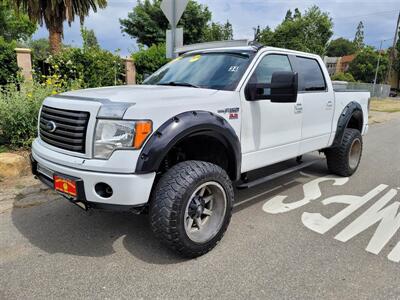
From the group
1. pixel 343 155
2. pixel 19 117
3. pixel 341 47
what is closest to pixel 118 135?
pixel 19 117

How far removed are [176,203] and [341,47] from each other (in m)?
117

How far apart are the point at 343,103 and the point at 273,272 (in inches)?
133

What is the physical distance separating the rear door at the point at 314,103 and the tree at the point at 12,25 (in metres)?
38.1

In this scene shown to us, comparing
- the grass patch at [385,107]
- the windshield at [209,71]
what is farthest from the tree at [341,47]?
the windshield at [209,71]

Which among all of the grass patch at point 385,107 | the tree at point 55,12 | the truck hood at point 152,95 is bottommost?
the grass patch at point 385,107

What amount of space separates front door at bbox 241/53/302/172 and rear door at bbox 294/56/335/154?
19 cm

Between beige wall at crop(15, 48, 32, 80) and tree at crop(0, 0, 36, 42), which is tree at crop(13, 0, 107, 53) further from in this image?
tree at crop(0, 0, 36, 42)

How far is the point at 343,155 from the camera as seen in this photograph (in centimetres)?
523

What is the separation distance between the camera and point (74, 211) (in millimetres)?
3947

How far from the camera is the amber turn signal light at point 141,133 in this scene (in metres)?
2.53

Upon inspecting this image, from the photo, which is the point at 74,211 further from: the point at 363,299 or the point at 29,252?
the point at 363,299

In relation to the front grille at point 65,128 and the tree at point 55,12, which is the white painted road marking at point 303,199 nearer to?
the front grille at point 65,128

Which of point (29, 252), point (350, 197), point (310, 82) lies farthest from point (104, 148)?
point (350, 197)

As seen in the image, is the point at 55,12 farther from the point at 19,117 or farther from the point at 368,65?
the point at 368,65
